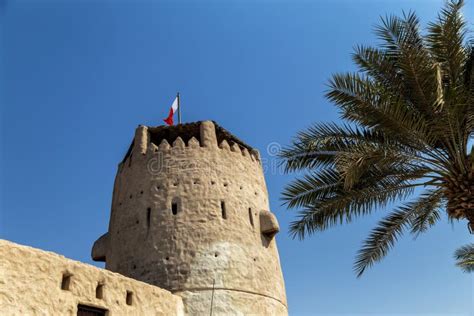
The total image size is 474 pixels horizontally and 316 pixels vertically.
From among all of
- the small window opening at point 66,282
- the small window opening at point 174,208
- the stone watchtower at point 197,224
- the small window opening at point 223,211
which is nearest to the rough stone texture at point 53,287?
the small window opening at point 66,282

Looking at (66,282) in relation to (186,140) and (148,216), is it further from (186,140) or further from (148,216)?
(186,140)

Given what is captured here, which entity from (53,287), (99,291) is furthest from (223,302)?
(53,287)

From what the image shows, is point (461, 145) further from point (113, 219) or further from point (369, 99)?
point (113, 219)

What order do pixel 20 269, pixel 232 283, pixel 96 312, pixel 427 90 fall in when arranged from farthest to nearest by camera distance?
pixel 232 283 → pixel 96 312 → pixel 427 90 → pixel 20 269

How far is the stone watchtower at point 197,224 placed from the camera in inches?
483

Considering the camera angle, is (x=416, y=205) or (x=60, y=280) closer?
(x=60, y=280)

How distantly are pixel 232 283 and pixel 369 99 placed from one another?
230 inches

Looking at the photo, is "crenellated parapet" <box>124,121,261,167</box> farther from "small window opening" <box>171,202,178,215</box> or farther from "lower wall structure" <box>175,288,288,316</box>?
"lower wall structure" <box>175,288,288,316</box>

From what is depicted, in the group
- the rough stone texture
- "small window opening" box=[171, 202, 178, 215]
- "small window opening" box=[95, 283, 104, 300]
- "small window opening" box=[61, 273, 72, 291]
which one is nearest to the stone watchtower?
"small window opening" box=[171, 202, 178, 215]

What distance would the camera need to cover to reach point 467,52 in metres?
9.36

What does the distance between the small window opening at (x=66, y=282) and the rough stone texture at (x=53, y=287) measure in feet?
0.14

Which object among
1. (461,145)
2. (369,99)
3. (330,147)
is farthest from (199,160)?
(461,145)

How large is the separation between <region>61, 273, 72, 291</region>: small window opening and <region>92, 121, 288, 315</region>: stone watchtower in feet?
11.0

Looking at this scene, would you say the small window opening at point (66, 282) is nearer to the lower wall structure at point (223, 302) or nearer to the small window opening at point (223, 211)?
the lower wall structure at point (223, 302)
